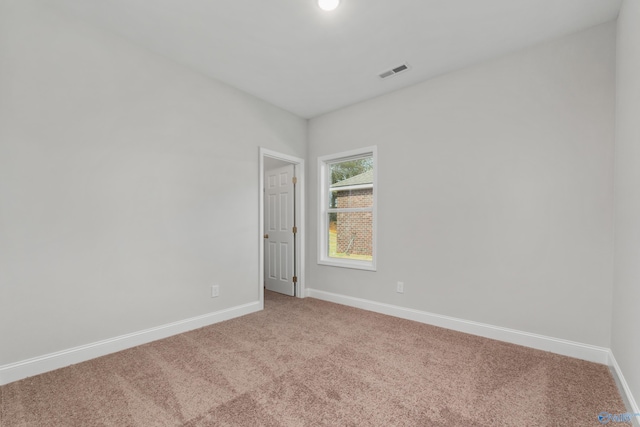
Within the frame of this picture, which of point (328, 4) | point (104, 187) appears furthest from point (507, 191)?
point (104, 187)

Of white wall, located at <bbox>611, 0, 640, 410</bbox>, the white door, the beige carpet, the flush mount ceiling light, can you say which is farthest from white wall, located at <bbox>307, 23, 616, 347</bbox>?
the flush mount ceiling light

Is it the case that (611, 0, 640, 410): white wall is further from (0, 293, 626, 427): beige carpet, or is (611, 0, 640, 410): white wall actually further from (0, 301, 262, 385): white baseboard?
(0, 301, 262, 385): white baseboard

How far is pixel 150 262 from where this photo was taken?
267 centimetres

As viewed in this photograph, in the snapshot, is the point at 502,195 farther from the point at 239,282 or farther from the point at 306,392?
the point at 239,282

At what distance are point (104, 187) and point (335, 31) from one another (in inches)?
93.6

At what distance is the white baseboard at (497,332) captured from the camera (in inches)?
89.6

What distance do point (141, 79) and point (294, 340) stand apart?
9.35 feet

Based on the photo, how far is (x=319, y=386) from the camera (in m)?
1.93

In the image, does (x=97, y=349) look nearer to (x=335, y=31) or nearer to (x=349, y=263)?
(x=349, y=263)

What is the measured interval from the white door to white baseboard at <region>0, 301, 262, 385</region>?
4.21 ft

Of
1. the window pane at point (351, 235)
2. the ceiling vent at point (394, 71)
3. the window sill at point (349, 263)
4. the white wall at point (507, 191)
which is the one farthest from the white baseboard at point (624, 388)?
the ceiling vent at point (394, 71)

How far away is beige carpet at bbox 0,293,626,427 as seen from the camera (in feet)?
5.32

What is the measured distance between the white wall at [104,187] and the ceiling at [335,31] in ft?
1.07

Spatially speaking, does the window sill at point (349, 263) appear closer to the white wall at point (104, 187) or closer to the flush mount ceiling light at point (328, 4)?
the white wall at point (104, 187)
